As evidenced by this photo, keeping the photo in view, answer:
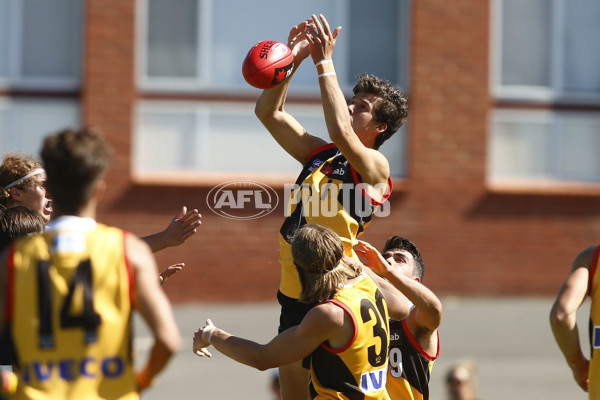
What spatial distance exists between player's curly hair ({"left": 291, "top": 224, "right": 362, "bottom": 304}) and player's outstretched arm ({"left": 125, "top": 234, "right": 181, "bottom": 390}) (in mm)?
Answer: 883

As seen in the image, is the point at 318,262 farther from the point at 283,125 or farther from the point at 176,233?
the point at 283,125

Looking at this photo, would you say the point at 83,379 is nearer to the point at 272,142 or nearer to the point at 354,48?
the point at 272,142

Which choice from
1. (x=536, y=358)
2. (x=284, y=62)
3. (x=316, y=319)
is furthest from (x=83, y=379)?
(x=536, y=358)

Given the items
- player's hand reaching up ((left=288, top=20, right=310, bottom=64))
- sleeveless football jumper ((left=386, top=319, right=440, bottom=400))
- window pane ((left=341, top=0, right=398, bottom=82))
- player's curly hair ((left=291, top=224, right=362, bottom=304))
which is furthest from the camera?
window pane ((left=341, top=0, right=398, bottom=82))

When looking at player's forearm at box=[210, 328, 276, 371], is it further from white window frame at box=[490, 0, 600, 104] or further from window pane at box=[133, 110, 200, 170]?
white window frame at box=[490, 0, 600, 104]

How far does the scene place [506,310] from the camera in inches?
519

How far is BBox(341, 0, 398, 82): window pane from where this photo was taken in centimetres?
1374

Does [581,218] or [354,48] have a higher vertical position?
[354,48]

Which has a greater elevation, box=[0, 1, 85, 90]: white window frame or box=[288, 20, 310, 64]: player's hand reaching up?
box=[0, 1, 85, 90]: white window frame

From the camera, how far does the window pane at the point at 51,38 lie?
1345cm

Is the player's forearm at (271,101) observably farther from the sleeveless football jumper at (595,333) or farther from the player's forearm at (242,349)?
the sleeveless football jumper at (595,333)

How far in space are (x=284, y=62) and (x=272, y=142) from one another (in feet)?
27.3

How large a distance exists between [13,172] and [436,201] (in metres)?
9.33

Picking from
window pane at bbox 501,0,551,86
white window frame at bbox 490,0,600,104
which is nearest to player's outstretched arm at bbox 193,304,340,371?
white window frame at bbox 490,0,600,104
